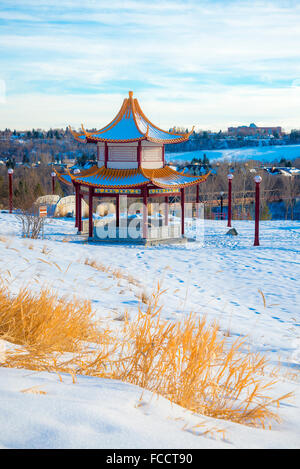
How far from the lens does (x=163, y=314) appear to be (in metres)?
6.04

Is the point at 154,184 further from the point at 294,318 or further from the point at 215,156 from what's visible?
the point at 215,156

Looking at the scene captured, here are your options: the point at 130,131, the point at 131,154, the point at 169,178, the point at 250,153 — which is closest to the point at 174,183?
the point at 169,178

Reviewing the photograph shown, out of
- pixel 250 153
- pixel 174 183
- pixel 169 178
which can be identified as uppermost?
pixel 250 153

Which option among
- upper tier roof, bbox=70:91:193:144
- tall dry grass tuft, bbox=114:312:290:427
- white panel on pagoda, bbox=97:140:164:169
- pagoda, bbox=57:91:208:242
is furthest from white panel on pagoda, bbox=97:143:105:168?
tall dry grass tuft, bbox=114:312:290:427

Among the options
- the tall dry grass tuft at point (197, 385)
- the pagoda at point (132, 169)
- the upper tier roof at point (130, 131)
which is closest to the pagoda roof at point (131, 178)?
the pagoda at point (132, 169)

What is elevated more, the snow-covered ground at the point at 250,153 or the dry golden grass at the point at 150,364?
the snow-covered ground at the point at 250,153

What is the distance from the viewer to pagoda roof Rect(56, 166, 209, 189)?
18719 mm

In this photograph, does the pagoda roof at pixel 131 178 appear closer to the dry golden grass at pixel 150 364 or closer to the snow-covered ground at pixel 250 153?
the dry golden grass at pixel 150 364

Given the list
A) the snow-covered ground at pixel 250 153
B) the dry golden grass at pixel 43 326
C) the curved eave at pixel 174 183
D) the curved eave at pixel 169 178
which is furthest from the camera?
the snow-covered ground at pixel 250 153

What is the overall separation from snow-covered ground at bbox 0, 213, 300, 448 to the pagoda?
257 cm

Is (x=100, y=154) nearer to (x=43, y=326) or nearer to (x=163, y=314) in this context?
(x=163, y=314)

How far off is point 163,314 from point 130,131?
1488cm

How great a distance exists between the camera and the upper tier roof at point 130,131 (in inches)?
770
